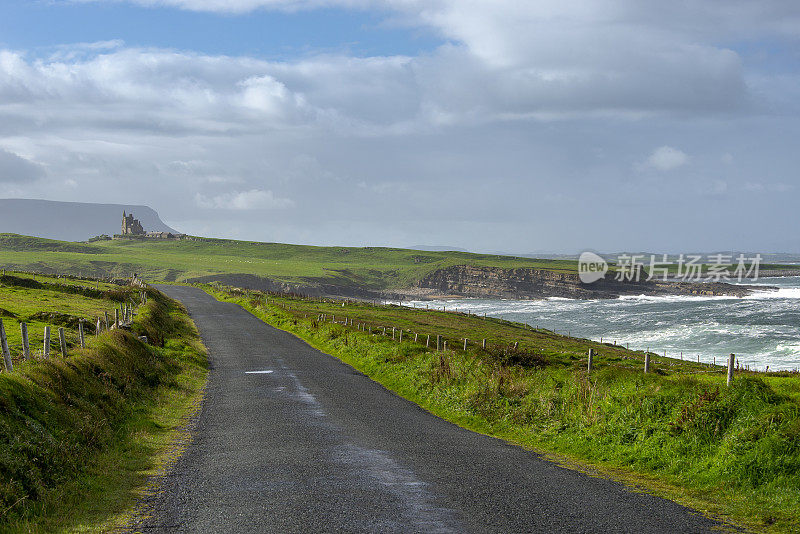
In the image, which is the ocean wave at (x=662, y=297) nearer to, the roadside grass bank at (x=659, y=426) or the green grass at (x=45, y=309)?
the green grass at (x=45, y=309)

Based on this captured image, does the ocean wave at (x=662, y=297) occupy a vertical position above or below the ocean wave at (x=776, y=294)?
below

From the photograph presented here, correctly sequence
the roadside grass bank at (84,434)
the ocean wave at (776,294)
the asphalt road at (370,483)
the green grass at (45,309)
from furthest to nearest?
the ocean wave at (776,294) < the green grass at (45,309) < the roadside grass bank at (84,434) < the asphalt road at (370,483)

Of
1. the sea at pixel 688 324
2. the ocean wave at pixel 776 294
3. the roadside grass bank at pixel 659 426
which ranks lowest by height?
the sea at pixel 688 324

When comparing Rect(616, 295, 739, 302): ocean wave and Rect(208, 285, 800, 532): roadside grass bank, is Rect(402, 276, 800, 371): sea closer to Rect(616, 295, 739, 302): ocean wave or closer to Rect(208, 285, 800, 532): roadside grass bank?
Rect(616, 295, 739, 302): ocean wave

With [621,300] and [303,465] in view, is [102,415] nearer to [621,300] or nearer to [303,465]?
[303,465]

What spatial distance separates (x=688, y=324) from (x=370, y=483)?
101 meters

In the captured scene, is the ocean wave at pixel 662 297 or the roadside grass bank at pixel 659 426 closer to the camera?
the roadside grass bank at pixel 659 426

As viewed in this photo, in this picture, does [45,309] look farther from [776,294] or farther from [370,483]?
[776,294]

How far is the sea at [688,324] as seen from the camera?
76.7 meters

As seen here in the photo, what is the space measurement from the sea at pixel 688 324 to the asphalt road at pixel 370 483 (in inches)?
1911

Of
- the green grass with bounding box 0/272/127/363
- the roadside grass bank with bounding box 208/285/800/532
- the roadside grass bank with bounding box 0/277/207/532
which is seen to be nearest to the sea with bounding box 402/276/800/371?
the roadside grass bank with bounding box 208/285/800/532

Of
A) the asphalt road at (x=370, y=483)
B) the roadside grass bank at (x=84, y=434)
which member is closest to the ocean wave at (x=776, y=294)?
the asphalt road at (x=370, y=483)

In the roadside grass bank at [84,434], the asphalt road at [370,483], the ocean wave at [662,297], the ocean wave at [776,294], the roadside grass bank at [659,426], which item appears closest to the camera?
the asphalt road at [370,483]

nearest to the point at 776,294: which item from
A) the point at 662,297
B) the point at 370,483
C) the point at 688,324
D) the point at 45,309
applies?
the point at 662,297
